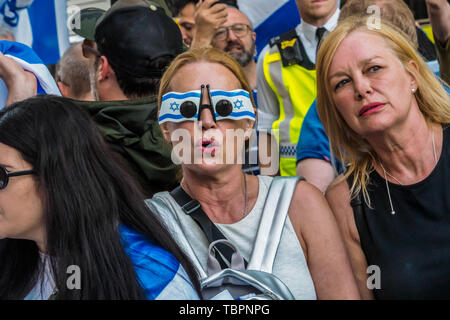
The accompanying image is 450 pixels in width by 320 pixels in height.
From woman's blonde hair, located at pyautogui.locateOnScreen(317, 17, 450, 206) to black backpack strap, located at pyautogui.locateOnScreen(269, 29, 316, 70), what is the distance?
0.97 meters

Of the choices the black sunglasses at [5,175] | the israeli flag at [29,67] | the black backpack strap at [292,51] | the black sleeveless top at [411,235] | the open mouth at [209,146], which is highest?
the black backpack strap at [292,51]

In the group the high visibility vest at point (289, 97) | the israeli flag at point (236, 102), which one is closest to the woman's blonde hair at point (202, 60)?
the israeli flag at point (236, 102)

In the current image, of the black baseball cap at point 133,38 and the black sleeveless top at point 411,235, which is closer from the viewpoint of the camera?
the black sleeveless top at point 411,235

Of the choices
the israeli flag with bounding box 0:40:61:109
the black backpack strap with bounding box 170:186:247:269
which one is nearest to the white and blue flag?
the black backpack strap with bounding box 170:186:247:269

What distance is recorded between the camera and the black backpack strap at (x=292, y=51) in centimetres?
354

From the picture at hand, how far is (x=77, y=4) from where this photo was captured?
4.39 meters

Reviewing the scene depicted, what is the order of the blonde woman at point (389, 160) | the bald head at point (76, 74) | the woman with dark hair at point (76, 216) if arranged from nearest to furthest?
the woman with dark hair at point (76, 216), the blonde woman at point (389, 160), the bald head at point (76, 74)

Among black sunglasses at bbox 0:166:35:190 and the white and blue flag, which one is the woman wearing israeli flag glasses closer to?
the white and blue flag

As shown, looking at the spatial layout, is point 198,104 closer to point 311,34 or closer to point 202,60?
point 202,60

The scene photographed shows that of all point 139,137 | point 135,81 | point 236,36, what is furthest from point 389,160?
point 236,36

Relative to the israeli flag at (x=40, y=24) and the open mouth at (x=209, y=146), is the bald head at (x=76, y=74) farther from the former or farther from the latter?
the open mouth at (x=209, y=146)

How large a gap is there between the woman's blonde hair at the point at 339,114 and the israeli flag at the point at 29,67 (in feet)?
4.09

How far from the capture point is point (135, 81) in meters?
2.83

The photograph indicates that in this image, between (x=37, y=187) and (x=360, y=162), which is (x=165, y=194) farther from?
(x=360, y=162)
